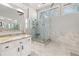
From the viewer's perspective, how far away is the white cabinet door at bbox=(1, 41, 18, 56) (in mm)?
1212

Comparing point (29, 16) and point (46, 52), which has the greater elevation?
point (29, 16)

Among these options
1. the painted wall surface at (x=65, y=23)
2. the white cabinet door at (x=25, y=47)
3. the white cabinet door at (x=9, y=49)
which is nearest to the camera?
the white cabinet door at (x=9, y=49)

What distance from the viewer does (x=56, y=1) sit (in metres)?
1.38

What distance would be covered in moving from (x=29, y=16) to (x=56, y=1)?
522 mm

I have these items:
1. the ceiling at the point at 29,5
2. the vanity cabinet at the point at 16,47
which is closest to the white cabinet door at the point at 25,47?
the vanity cabinet at the point at 16,47

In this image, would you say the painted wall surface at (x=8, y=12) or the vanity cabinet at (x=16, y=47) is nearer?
the vanity cabinet at (x=16, y=47)

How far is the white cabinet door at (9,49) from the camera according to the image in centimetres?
121

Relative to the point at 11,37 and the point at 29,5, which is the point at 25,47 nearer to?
the point at 11,37

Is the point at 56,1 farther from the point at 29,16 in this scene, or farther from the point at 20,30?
the point at 20,30

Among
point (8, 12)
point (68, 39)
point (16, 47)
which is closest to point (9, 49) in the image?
point (16, 47)

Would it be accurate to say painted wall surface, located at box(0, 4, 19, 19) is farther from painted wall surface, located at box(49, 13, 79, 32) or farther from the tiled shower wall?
the tiled shower wall

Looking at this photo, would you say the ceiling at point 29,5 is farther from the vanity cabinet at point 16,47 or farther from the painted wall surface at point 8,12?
the vanity cabinet at point 16,47

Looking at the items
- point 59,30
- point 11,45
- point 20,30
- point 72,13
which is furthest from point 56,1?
point 11,45

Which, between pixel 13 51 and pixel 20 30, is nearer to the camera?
pixel 13 51
